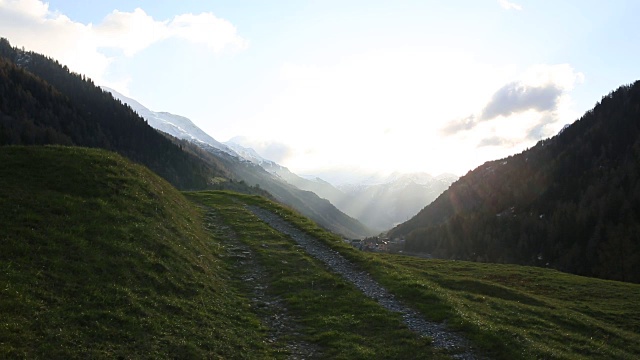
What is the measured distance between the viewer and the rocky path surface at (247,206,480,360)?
24.3 meters

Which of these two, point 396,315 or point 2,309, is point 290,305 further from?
point 2,309

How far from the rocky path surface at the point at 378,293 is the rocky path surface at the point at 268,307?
24.3 ft

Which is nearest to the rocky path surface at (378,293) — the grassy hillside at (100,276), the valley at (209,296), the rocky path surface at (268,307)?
the valley at (209,296)

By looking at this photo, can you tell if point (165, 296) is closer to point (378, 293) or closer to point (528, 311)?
point (378, 293)

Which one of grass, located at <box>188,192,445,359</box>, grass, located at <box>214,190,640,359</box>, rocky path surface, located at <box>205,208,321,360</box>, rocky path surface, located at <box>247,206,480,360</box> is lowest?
rocky path surface, located at <box>205,208,321,360</box>

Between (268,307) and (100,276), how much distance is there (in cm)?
1156

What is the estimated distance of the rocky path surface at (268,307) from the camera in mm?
23188

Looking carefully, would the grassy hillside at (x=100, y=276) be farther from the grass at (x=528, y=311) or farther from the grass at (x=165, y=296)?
the grass at (x=528, y=311)

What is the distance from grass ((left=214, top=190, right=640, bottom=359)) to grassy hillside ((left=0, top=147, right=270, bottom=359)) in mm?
13677

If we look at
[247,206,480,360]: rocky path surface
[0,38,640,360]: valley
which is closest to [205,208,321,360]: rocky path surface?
[0,38,640,360]: valley

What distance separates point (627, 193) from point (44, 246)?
22002cm

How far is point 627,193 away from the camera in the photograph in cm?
18125

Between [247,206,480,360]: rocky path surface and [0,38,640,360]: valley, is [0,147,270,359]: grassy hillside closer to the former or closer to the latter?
[0,38,640,360]: valley

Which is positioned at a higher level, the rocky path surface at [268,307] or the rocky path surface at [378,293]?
the rocky path surface at [378,293]
